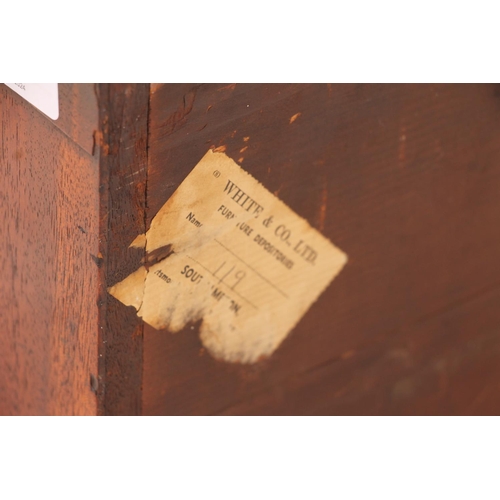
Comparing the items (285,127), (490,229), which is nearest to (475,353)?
(490,229)

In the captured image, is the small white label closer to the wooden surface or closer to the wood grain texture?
the wooden surface

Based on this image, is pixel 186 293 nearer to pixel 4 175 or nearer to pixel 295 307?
pixel 295 307

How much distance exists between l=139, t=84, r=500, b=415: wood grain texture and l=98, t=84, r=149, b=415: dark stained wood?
2 cm

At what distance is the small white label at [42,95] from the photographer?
92cm

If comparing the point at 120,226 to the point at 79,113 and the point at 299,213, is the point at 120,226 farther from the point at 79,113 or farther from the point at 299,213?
the point at 299,213

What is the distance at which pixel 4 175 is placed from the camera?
1.10 metres

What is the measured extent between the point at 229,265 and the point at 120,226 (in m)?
0.18

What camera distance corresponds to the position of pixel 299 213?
1.06 meters

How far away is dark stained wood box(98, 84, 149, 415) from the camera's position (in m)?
0.87

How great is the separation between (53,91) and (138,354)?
0.38 meters

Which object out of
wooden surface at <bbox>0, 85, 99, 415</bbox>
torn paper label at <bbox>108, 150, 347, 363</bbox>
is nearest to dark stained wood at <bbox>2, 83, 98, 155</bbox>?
wooden surface at <bbox>0, 85, 99, 415</bbox>

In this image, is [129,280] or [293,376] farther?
[293,376]

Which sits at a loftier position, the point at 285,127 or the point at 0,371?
the point at 285,127

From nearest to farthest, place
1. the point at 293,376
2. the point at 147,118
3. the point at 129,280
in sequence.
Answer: the point at 147,118, the point at 129,280, the point at 293,376
